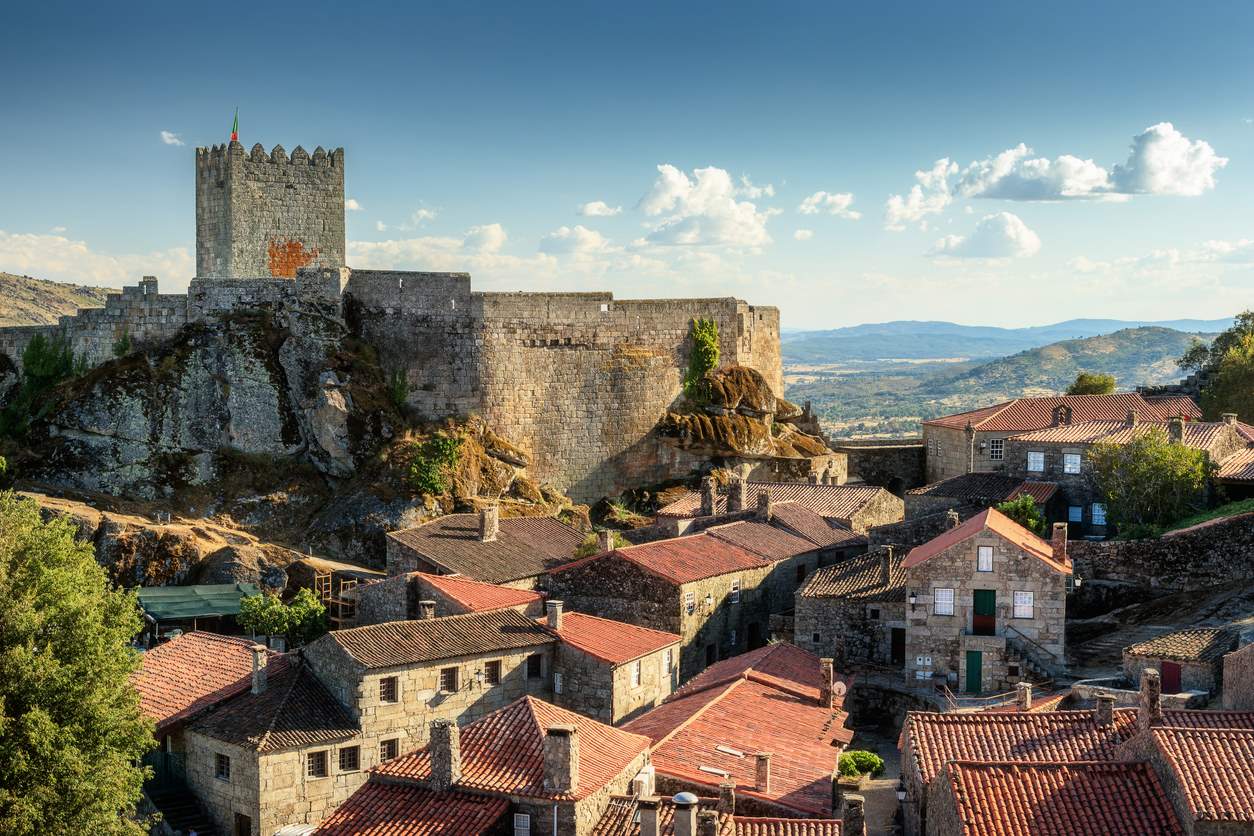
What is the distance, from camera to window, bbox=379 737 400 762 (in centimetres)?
3534

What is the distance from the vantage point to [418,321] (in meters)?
56.1

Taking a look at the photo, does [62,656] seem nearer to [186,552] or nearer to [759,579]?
[186,552]

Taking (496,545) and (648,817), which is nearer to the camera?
(648,817)

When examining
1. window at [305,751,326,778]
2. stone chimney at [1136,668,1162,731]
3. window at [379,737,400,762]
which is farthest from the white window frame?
window at [305,751,326,778]

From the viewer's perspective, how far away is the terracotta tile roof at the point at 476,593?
41688 millimetres

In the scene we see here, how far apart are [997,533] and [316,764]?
20.2m

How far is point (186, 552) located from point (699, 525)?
1984cm

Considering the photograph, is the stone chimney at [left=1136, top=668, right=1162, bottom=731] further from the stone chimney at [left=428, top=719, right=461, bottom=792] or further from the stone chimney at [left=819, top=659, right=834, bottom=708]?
the stone chimney at [left=428, top=719, right=461, bottom=792]

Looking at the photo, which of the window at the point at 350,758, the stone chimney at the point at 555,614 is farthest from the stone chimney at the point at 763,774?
the stone chimney at the point at 555,614

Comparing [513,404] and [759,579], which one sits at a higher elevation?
[513,404]

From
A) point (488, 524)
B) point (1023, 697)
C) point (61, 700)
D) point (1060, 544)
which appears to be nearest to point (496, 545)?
point (488, 524)

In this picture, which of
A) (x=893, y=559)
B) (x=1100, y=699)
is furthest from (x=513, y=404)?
(x=1100, y=699)

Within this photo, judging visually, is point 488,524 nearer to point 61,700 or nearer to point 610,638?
point 610,638

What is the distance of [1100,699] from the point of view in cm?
2758
